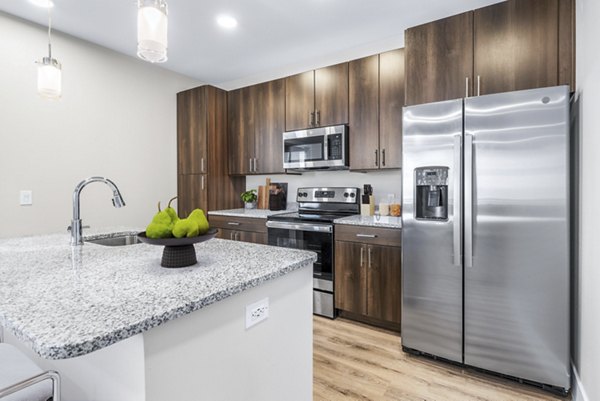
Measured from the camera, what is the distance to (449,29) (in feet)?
7.40

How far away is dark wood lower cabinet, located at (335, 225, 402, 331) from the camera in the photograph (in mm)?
2521

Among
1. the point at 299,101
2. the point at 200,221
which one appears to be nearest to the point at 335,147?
the point at 299,101

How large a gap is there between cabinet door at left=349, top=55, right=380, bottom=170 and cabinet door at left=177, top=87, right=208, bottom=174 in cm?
179

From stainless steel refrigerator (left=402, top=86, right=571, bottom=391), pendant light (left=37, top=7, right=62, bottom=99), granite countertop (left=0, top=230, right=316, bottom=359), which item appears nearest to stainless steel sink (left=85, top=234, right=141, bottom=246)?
granite countertop (left=0, top=230, right=316, bottom=359)

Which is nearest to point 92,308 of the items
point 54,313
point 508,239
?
point 54,313

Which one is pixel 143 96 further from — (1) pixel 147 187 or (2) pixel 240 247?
(2) pixel 240 247

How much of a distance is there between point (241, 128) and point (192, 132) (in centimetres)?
61

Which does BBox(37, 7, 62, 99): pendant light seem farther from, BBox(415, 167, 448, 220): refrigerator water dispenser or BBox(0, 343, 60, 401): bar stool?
BBox(415, 167, 448, 220): refrigerator water dispenser

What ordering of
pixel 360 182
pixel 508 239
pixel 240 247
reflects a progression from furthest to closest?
pixel 360 182
pixel 508 239
pixel 240 247

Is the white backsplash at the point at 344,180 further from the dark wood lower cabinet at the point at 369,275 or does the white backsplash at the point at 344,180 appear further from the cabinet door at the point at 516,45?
the cabinet door at the point at 516,45

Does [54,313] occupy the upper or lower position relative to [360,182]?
Result: lower

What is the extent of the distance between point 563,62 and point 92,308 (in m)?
2.71

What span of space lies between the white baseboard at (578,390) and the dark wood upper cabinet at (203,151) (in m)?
3.42

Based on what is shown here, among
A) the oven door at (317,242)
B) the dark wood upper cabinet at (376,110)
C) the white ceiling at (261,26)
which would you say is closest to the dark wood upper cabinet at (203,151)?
the white ceiling at (261,26)
